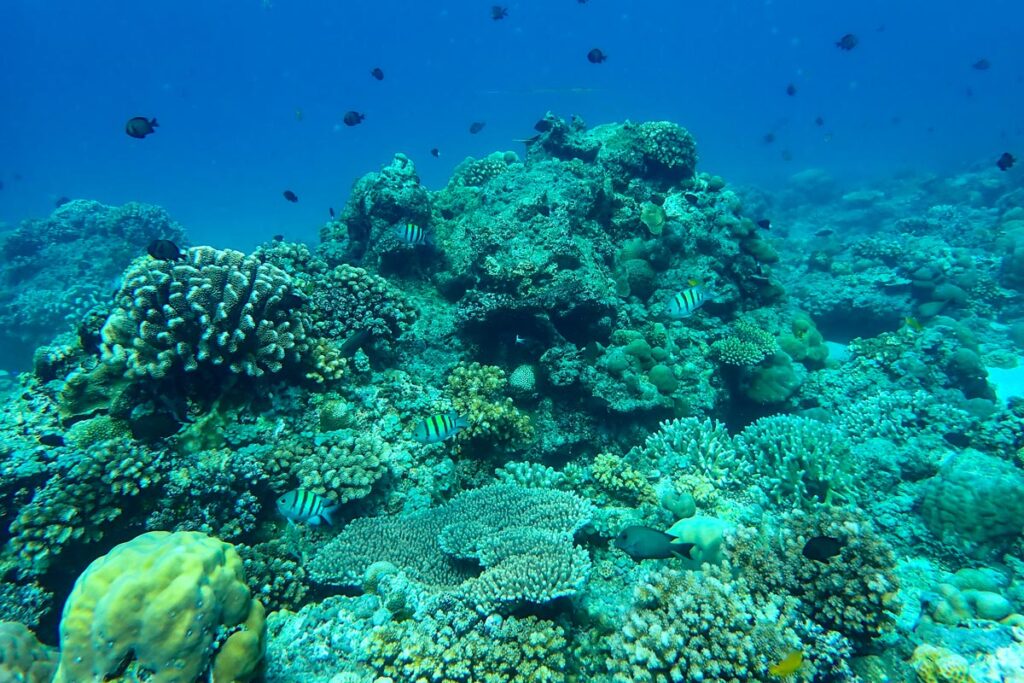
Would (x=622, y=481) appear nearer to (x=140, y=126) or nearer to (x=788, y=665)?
(x=788, y=665)

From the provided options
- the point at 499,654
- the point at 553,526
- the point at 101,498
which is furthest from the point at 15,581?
the point at 553,526

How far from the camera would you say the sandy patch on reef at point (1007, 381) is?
34.8 ft

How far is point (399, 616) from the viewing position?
4.47m

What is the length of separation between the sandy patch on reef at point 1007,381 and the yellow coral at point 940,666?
32.4ft

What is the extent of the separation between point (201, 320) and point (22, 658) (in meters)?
3.01

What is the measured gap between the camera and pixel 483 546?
4.65 metres

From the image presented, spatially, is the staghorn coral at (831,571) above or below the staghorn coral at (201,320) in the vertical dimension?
below

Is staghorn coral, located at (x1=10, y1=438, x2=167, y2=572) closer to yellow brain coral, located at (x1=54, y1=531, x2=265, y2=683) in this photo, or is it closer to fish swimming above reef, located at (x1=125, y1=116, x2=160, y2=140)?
yellow brain coral, located at (x1=54, y1=531, x2=265, y2=683)

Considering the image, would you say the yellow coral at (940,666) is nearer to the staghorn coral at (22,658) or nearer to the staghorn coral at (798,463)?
the staghorn coral at (798,463)

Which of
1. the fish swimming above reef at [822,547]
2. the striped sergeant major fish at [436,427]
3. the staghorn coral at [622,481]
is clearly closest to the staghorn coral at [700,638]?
the fish swimming above reef at [822,547]

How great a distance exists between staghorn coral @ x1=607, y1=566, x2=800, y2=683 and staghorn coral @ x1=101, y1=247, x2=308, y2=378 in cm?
458

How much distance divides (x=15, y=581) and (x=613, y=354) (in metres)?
6.95

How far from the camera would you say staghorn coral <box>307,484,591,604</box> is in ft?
13.6

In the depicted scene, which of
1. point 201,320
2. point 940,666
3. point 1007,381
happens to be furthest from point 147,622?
point 1007,381
